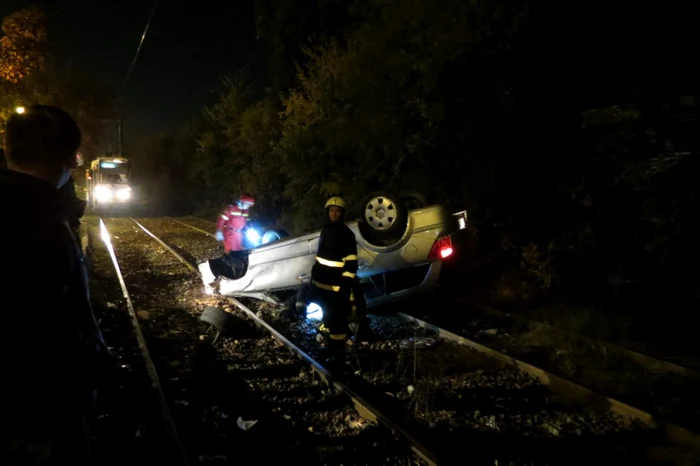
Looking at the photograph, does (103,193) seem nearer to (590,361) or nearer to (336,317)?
(336,317)

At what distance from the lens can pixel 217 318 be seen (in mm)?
7445

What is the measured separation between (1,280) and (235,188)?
2961 centimetres

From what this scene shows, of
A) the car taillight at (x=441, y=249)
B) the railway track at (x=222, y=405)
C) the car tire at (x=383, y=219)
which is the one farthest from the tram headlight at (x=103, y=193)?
the car taillight at (x=441, y=249)

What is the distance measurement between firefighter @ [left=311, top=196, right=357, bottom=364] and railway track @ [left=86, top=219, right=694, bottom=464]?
396mm

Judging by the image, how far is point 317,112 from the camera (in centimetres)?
1727

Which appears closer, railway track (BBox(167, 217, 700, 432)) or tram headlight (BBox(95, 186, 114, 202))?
railway track (BBox(167, 217, 700, 432))

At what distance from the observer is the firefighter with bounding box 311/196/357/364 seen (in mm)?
5867

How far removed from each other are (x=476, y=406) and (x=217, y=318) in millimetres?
3863

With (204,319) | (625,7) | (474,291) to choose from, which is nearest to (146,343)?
Answer: (204,319)

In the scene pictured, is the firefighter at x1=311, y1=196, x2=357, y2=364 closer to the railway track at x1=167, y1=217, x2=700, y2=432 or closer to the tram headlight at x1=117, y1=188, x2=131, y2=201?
the railway track at x1=167, y1=217, x2=700, y2=432

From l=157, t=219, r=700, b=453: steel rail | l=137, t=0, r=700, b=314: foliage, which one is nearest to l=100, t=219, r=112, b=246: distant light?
l=137, t=0, r=700, b=314: foliage

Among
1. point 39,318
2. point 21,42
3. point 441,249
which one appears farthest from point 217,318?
point 21,42

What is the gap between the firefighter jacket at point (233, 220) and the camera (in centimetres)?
1059

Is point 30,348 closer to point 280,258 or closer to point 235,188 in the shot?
point 280,258
